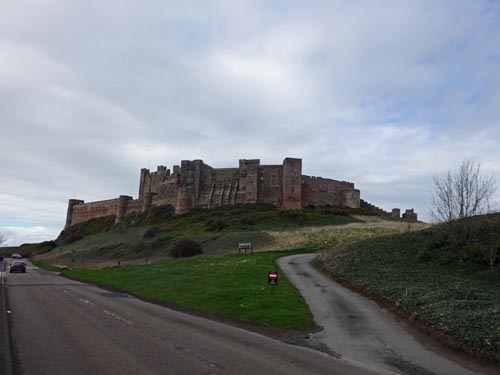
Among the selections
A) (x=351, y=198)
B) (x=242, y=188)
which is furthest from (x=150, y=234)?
(x=351, y=198)

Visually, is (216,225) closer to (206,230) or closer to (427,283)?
(206,230)

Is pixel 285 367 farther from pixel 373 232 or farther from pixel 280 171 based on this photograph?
pixel 280 171

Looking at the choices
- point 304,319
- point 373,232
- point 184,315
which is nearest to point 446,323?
point 304,319

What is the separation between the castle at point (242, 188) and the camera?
84125 mm

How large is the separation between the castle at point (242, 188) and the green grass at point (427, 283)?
173 feet

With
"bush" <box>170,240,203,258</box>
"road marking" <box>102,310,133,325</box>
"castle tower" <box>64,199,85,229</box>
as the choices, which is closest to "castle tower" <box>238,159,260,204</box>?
"bush" <box>170,240,203,258</box>

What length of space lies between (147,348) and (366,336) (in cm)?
588

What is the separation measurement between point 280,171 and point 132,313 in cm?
7108

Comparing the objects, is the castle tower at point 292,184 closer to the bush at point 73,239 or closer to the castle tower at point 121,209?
the castle tower at point 121,209

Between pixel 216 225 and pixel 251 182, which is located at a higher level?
pixel 251 182

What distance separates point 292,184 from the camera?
273 ft

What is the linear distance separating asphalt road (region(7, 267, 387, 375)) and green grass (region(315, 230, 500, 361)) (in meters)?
4.03

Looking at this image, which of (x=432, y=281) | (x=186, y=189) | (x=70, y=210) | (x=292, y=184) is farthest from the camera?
(x=70, y=210)

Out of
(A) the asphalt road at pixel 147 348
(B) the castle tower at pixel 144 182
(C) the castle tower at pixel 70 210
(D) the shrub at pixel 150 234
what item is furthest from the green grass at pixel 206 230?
(C) the castle tower at pixel 70 210
